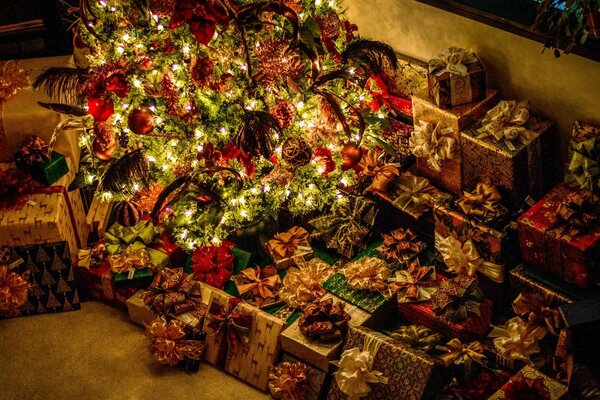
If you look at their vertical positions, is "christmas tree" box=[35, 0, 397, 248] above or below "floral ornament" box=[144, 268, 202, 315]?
above

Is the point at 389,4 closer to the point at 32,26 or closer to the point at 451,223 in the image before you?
the point at 451,223

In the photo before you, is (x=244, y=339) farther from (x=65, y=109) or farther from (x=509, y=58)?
(x=509, y=58)

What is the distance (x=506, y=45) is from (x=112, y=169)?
2028 mm

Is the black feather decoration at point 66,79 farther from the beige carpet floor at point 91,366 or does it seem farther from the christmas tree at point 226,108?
the beige carpet floor at point 91,366

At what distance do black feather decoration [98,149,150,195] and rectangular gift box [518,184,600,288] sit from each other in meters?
1.85

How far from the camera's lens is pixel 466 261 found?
405 centimetres

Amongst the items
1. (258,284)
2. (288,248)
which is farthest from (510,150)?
(258,284)

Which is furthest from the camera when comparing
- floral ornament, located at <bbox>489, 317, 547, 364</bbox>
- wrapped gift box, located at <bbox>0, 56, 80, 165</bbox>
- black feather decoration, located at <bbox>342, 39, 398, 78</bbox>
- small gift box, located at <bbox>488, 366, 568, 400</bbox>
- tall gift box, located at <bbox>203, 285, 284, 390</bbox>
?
wrapped gift box, located at <bbox>0, 56, 80, 165</bbox>

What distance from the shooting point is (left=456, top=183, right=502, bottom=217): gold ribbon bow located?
396 centimetres

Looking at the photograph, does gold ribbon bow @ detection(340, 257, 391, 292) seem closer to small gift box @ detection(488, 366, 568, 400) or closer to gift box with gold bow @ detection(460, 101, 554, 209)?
gift box with gold bow @ detection(460, 101, 554, 209)

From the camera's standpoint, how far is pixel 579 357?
3.43m

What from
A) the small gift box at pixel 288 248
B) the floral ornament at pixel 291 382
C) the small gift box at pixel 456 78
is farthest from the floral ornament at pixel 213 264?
the small gift box at pixel 456 78

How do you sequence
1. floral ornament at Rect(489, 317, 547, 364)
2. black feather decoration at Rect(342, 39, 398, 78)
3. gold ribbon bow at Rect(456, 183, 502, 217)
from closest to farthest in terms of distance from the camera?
floral ornament at Rect(489, 317, 547, 364), gold ribbon bow at Rect(456, 183, 502, 217), black feather decoration at Rect(342, 39, 398, 78)

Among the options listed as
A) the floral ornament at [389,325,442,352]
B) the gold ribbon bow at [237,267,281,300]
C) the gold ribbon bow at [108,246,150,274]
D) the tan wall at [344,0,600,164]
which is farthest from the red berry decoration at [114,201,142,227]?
the tan wall at [344,0,600,164]
